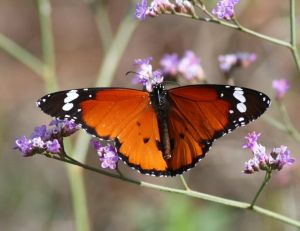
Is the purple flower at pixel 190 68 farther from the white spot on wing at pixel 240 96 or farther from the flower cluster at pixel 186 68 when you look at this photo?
the white spot on wing at pixel 240 96

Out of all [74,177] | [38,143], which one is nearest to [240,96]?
[38,143]

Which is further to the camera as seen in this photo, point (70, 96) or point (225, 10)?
point (225, 10)

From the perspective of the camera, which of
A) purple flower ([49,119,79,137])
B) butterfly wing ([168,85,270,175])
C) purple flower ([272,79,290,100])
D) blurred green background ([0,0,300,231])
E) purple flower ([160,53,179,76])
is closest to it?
butterfly wing ([168,85,270,175])

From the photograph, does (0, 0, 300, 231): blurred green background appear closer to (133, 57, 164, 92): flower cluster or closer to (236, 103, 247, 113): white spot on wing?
(133, 57, 164, 92): flower cluster

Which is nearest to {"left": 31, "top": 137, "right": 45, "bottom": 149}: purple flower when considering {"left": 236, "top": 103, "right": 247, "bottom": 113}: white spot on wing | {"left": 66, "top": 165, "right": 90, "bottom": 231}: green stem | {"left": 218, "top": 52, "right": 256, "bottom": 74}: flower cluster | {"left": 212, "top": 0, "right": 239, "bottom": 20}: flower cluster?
{"left": 236, "top": 103, "right": 247, "bottom": 113}: white spot on wing

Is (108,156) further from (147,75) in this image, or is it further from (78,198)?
(78,198)

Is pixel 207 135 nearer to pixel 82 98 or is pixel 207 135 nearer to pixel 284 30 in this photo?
pixel 82 98
